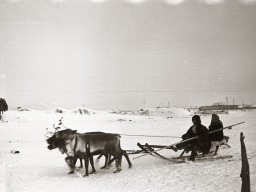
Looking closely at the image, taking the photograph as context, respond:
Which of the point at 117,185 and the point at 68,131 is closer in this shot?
the point at 117,185

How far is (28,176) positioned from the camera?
8195 millimetres

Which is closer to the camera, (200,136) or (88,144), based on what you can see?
(88,144)

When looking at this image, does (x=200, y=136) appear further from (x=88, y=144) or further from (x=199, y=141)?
(x=88, y=144)

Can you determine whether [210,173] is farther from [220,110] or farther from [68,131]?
[220,110]

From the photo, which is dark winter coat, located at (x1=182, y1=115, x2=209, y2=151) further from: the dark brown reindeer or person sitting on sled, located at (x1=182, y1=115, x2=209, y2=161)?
the dark brown reindeer

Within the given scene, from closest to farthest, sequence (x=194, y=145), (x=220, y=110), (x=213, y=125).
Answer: (x=194, y=145) → (x=213, y=125) → (x=220, y=110)

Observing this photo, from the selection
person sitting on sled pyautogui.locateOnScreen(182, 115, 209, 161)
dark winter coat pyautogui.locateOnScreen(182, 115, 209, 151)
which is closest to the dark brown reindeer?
person sitting on sled pyautogui.locateOnScreen(182, 115, 209, 161)

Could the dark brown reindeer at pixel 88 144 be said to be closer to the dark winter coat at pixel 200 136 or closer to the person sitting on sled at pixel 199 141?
the person sitting on sled at pixel 199 141

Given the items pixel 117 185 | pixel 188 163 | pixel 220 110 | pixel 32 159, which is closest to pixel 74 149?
A: pixel 117 185

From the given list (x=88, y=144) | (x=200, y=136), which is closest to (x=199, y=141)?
(x=200, y=136)

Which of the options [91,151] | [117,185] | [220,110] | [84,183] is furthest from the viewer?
[220,110]

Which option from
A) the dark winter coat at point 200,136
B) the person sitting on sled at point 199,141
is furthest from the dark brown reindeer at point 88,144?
the dark winter coat at point 200,136

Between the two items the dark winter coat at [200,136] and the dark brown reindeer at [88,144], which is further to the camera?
the dark winter coat at [200,136]

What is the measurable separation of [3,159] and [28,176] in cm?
328
